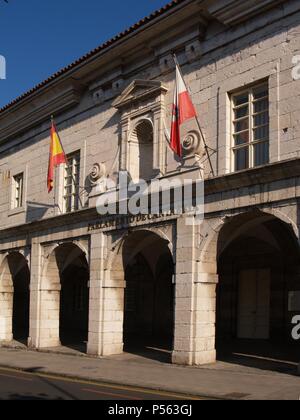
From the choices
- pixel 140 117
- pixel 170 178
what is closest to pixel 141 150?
pixel 140 117

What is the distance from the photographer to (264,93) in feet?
46.4

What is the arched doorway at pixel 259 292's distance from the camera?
17688mm

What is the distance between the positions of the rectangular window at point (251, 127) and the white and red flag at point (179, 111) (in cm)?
112

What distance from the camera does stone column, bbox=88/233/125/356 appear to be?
17406 millimetres

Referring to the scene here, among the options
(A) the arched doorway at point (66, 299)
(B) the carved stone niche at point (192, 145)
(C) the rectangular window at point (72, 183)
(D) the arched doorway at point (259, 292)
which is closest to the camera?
(B) the carved stone niche at point (192, 145)

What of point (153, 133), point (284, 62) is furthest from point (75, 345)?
point (284, 62)

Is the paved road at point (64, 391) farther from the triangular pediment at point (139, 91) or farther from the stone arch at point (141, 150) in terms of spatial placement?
the triangular pediment at point (139, 91)

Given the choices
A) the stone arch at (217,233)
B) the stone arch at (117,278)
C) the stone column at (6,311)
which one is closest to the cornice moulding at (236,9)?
the stone arch at (217,233)

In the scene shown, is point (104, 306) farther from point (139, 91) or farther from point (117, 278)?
point (139, 91)

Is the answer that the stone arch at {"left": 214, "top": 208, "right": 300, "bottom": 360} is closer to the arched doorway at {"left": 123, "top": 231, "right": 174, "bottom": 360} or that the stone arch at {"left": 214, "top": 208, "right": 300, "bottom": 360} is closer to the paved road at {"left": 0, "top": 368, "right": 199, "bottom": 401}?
the arched doorway at {"left": 123, "top": 231, "right": 174, "bottom": 360}

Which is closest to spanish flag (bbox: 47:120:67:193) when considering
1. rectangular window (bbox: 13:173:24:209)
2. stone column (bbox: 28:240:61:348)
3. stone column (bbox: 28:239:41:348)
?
stone column (bbox: 28:239:41:348)

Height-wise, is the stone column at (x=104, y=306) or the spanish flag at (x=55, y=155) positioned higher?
the spanish flag at (x=55, y=155)

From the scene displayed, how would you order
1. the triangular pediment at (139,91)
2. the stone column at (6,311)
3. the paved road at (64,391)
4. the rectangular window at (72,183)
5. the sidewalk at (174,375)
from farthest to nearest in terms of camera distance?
the stone column at (6,311)
the rectangular window at (72,183)
the triangular pediment at (139,91)
the sidewalk at (174,375)
the paved road at (64,391)

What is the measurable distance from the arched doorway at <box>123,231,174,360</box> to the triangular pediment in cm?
560
